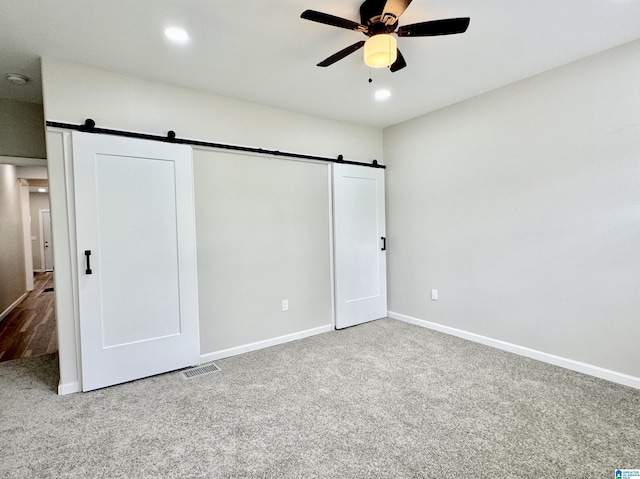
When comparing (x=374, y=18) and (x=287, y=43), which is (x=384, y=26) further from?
(x=287, y=43)

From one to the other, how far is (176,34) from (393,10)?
1.48 metres

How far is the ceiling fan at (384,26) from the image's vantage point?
182 cm

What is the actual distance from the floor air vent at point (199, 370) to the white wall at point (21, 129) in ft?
8.65

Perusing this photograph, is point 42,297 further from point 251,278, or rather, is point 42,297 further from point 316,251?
point 316,251

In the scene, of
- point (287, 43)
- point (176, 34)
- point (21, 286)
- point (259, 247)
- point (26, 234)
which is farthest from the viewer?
point (26, 234)

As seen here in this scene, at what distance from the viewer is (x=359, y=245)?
4.41 metres

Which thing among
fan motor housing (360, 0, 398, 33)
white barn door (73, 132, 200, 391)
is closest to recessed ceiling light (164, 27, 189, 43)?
white barn door (73, 132, 200, 391)

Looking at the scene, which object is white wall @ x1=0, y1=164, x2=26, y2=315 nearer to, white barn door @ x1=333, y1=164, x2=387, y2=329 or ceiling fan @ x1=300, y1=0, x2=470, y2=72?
white barn door @ x1=333, y1=164, x2=387, y2=329

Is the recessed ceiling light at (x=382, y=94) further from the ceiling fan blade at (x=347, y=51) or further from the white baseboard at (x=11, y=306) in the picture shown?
the white baseboard at (x=11, y=306)

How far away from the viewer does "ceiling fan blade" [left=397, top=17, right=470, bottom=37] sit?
1786 mm

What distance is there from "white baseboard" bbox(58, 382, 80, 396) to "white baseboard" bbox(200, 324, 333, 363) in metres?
0.99

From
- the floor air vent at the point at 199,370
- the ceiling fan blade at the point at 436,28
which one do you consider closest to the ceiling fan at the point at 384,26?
the ceiling fan blade at the point at 436,28

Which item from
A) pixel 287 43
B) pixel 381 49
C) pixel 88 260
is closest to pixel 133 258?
pixel 88 260

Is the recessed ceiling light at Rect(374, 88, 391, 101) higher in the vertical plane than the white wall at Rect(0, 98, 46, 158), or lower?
higher
